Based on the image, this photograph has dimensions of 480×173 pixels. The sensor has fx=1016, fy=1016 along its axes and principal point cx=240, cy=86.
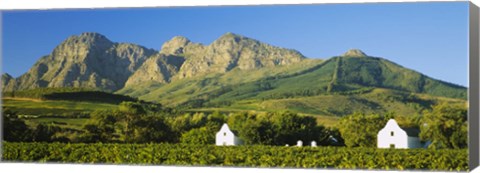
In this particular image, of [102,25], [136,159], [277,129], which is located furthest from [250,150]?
[102,25]

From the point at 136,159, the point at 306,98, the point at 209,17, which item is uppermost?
the point at 209,17

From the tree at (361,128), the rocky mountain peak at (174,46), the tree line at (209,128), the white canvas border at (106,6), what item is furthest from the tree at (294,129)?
the rocky mountain peak at (174,46)

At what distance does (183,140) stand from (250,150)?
6.25 ft

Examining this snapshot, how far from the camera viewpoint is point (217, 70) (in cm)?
2461

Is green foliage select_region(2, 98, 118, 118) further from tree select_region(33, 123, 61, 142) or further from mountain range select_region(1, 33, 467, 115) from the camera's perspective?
mountain range select_region(1, 33, 467, 115)

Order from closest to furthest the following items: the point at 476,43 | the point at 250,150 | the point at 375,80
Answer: the point at 476,43 < the point at 250,150 < the point at 375,80

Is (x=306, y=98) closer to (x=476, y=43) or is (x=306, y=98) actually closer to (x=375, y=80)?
(x=375, y=80)

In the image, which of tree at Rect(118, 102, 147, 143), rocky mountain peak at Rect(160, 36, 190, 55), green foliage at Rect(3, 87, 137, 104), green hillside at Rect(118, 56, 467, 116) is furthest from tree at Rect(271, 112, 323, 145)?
green foliage at Rect(3, 87, 137, 104)

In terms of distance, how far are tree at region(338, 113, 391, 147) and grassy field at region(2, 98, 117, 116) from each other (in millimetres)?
5284

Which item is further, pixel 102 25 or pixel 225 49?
pixel 225 49

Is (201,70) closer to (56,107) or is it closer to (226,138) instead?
(226,138)

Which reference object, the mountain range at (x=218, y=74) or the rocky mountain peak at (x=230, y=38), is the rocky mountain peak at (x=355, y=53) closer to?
the mountain range at (x=218, y=74)

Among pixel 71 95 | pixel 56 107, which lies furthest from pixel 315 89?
pixel 56 107

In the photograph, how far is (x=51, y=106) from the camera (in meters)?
23.6
